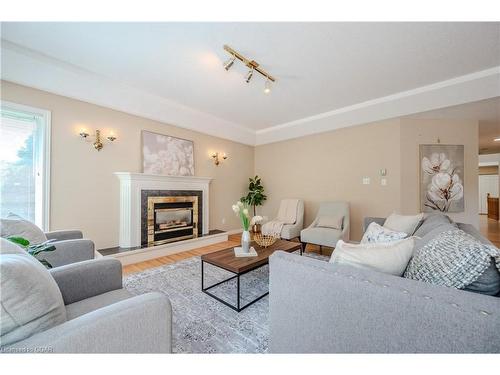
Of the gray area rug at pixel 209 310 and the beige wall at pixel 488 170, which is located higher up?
the beige wall at pixel 488 170

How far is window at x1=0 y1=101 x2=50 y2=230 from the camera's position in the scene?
240 cm

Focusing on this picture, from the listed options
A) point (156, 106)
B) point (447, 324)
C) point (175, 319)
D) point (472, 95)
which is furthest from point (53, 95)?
point (472, 95)

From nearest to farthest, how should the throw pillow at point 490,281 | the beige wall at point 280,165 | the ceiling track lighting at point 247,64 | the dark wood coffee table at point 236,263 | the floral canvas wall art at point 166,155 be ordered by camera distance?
the throw pillow at point 490,281, the dark wood coffee table at point 236,263, the ceiling track lighting at point 247,64, the beige wall at point 280,165, the floral canvas wall art at point 166,155

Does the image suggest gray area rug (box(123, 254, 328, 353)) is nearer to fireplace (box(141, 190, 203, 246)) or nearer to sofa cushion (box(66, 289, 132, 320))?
sofa cushion (box(66, 289, 132, 320))

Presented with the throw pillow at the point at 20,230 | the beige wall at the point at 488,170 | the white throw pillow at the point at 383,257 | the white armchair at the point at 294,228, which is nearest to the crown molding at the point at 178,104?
the white armchair at the point at 294,228

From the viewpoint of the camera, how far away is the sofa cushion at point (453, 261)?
77cm

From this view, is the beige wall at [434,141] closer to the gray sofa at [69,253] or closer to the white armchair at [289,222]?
the white armchair at [289,222]

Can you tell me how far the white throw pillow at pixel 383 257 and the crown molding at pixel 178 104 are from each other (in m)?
3.13

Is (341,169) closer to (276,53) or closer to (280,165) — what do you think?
(280,165)

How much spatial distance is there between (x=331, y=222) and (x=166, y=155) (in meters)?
3.22

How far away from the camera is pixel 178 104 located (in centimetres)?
374

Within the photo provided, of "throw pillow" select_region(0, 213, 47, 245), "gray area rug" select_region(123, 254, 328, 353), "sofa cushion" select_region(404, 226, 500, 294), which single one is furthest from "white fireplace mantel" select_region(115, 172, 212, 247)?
"sofa cushion" select_region(404, 226, 500, 294)

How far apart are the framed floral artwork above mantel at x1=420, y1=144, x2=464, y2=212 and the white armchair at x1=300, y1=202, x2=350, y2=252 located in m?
1.31
